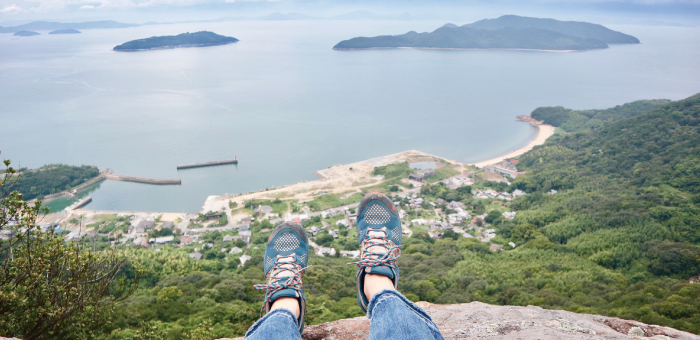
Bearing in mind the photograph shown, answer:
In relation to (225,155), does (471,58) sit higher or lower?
higher

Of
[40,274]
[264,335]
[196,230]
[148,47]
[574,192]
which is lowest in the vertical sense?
A: [196,230]

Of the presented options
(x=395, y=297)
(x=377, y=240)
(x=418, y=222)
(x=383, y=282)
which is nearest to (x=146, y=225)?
(x=418, y=222)

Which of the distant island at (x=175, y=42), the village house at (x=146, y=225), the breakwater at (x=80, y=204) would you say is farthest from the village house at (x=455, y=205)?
the distant island at (x=175, y=42)

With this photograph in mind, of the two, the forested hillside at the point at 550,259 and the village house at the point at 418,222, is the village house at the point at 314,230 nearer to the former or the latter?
the forested hillside at the point at 550,259

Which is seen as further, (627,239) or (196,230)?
(196,230)

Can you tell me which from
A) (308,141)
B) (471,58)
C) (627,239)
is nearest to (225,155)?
(308,141)

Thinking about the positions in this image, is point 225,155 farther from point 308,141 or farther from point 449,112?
point 449,112

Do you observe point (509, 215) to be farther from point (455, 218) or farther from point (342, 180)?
point (342, 180)

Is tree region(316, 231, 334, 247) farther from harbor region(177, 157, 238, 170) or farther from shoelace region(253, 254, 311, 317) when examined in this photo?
harbor region(177, 157, 238, 170)
